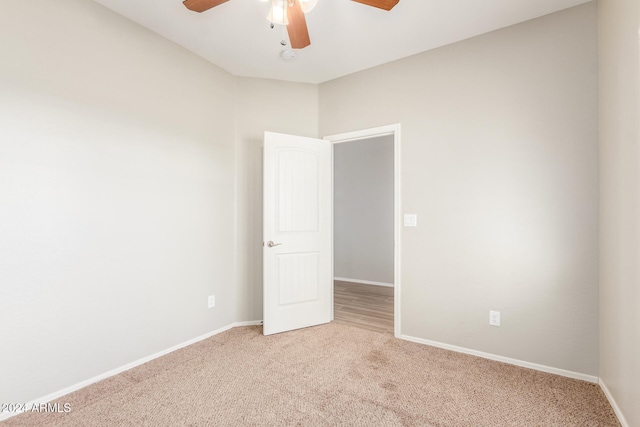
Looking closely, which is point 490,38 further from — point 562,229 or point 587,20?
point 562,229

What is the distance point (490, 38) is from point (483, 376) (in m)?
2.75

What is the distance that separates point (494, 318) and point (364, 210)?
346 cm

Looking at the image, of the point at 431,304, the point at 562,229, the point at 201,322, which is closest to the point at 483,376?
the point at 431,304

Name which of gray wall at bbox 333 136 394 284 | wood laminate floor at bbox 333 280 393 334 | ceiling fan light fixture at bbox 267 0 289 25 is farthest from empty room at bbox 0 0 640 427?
gray wall at bbox 333 136 394 284

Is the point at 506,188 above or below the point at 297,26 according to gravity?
below

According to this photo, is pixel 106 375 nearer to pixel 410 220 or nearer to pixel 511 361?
pixel 410 220

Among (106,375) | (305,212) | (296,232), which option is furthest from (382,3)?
(106,375)

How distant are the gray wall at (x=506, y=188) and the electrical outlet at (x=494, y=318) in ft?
0.14

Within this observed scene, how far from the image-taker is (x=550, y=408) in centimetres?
190

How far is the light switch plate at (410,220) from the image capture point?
296 centimetres

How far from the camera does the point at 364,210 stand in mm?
5828

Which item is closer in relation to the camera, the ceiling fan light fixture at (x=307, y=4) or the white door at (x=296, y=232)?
the ceiling fan light fixture at (x=307, y=4)

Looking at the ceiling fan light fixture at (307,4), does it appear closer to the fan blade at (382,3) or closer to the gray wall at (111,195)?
the fan blade at (382,3)

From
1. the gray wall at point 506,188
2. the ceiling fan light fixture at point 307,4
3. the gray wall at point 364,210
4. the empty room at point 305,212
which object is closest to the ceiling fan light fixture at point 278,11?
the empty room at point 305,212
